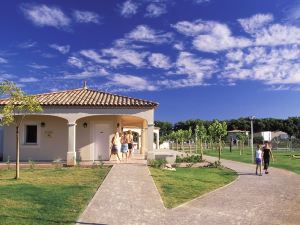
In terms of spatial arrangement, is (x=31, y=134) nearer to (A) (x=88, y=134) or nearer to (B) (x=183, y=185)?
(A) (x=88, y=134)

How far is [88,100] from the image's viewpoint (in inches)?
926

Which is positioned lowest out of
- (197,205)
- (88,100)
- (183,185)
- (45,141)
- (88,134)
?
(197,205)

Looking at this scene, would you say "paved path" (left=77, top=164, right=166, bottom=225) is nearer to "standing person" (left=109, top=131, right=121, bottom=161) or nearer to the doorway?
"standing person" (left=109, top=131, right=121, bottom=161)

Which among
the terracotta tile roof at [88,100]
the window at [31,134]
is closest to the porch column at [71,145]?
the terracotta tile roof at [88,100]

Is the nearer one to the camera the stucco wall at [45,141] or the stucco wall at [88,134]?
the stucco wall at [45,141]

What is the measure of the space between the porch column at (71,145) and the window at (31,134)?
2.88 m

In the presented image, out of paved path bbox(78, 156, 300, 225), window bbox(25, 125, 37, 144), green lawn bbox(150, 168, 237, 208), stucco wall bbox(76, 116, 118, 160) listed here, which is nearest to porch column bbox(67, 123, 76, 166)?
stucco wall bbox(76, 116, 118, 160)

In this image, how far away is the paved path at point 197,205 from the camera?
945 centimetres

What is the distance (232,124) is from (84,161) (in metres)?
90.3

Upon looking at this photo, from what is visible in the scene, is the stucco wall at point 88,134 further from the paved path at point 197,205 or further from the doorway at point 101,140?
the paved path at point 197,205

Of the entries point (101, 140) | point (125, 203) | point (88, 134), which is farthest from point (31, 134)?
point (125, 203)

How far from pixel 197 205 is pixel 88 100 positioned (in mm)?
13461

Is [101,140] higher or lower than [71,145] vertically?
higher

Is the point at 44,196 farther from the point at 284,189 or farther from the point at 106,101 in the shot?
the point at 106,101
